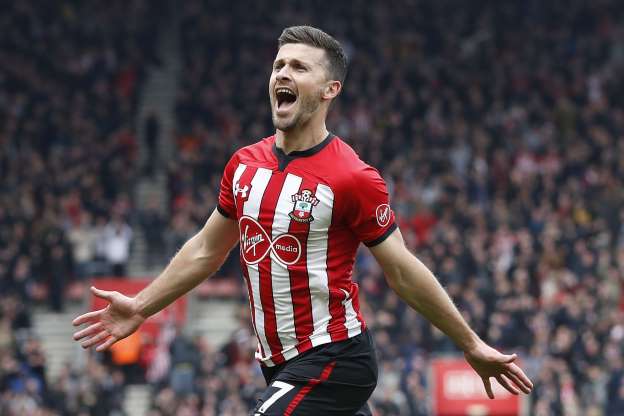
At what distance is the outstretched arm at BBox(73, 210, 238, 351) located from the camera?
5.09 metres

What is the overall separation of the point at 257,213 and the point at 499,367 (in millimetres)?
1233

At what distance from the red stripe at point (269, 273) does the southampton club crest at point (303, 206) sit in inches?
3.5

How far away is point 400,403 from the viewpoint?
14.1 meters

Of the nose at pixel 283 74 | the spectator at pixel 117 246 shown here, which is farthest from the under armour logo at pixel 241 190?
the spectator at pixel 117 246

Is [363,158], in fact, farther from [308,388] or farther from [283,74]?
[308,388]

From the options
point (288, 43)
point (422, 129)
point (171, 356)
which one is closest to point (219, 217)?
point (288, 43)

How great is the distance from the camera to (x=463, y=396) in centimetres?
1214

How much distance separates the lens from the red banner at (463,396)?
1202cm

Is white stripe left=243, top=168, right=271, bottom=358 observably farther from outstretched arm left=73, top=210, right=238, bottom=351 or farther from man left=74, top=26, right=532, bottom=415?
outstretched arm left=73, top=210, right=238, bottom=351

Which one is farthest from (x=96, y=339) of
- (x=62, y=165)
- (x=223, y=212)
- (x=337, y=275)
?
(x=62, y=165)

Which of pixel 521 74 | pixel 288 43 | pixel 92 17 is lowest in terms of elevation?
pixel 288 43

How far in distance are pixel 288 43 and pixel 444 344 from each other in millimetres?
11368

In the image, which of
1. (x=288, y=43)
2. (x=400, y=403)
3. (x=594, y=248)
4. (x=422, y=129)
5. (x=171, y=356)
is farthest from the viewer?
(x=422, y=129)

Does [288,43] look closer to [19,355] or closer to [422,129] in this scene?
[19,355]
